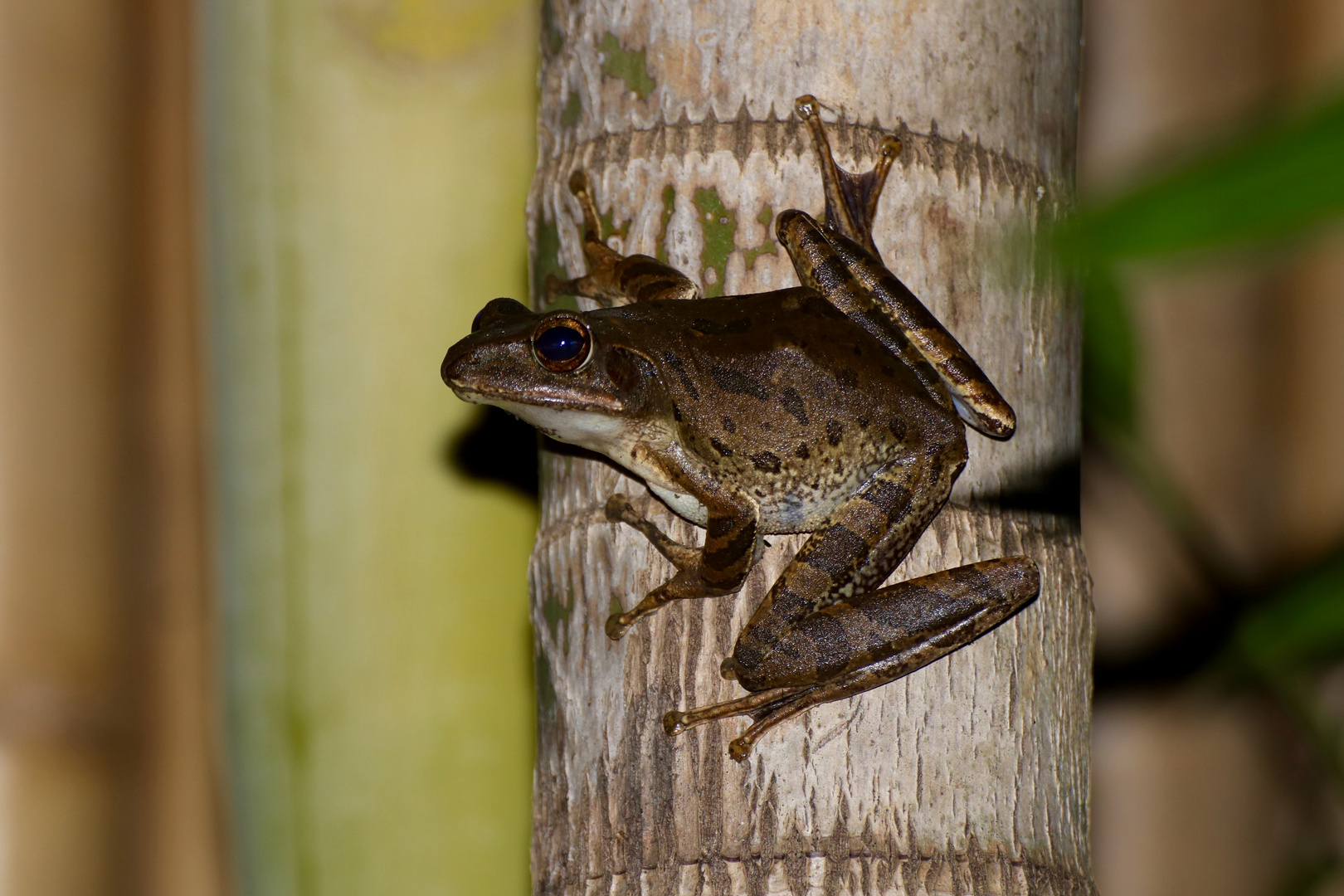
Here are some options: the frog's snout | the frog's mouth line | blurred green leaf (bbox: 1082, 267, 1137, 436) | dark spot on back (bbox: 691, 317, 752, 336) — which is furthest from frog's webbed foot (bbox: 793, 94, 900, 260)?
the frog's snout

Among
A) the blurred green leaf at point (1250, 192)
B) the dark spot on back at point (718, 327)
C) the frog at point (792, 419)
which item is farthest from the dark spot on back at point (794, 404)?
the blurred green leaf at point (1250, 192)

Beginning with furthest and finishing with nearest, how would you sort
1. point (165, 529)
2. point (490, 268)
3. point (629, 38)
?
point (165, 529) < point (490, 268) < point (629, 38)

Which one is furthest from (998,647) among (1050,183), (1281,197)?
(1281,197)

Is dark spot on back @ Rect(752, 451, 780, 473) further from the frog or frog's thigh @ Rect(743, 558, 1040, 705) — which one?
frog's thigh @ Rect(743, 558, 1040, 705)

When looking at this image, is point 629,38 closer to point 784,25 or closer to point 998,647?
point 784,25

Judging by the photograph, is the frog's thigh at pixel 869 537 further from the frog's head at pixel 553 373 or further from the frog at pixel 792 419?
the frog's head at pixel 553 373

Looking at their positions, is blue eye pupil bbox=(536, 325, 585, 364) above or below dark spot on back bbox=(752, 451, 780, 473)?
above
